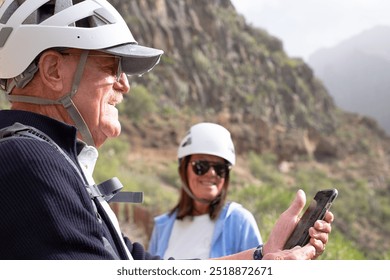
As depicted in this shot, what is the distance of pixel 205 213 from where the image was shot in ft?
12.8

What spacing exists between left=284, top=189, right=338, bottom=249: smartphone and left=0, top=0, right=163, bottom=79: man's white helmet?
72 cm

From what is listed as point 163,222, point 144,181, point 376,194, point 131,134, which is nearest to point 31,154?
point 163,222

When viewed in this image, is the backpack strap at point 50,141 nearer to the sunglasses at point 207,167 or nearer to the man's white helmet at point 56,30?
the man's white helmet at point 56,30

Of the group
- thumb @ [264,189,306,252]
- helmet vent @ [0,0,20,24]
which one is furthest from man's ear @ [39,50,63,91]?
thumb @ [264,189,306,252]

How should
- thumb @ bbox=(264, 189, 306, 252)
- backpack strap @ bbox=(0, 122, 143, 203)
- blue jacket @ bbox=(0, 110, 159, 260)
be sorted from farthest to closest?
A: 1. thumb @ bbox=(264, 189, 306, 252)
2. backpack strap @ bbox=(0, 122, 143, 203)
3. blue jacket @ bbox=(0, 110, 159, 260)

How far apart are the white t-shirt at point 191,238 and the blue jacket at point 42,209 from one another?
2117 millimetres

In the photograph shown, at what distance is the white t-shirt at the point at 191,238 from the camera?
3639mm

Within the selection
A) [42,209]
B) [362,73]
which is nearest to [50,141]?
[42,209]

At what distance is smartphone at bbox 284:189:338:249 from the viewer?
1872 mm

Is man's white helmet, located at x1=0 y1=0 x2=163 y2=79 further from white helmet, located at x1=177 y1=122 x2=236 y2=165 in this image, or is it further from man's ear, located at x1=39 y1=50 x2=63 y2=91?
white helmet, located at x1=177 y1=122 x2=236 y2=165

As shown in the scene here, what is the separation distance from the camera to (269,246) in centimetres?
211

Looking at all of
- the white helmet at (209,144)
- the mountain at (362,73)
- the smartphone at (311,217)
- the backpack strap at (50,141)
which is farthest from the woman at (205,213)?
the mountain at (362,73)

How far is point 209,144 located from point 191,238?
69cm

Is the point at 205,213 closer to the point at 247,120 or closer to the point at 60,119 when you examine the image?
the point at 60,119
